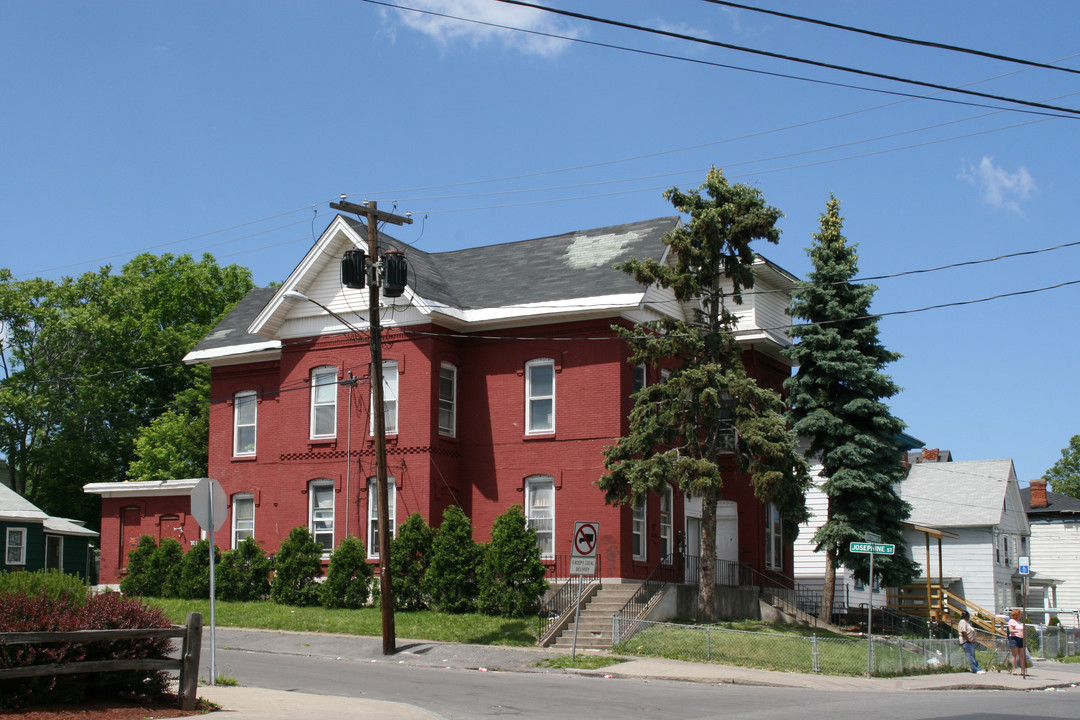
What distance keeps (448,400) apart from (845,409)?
1091cm

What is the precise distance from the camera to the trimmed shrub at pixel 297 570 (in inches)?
1154

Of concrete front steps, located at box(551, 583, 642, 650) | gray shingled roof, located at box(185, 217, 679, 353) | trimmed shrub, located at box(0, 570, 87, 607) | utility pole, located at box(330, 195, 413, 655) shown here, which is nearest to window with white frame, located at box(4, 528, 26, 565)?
gray shingled roof, located at box(185, 217, 679, 353)

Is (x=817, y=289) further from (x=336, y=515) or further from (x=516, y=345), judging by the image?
(x=336, y=515)

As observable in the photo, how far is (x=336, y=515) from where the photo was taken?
31.2m

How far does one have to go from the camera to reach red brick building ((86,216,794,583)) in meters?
29.2

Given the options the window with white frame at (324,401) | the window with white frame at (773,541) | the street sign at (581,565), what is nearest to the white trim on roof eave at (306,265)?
the window with white frame at (324,401)

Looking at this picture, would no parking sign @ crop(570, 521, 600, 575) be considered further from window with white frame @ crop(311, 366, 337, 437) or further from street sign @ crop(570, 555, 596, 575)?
window with white frame @ crop(311, 366, 337, 437)

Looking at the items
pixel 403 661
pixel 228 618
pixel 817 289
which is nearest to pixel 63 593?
pixel 403 661

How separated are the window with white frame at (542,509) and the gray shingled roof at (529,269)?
4.87m

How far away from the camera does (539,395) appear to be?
1192 inches

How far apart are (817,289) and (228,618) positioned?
17974mm

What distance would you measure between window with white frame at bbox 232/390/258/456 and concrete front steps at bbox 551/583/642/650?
13189 millimetres

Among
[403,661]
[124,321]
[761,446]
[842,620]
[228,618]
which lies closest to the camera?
[403,661]

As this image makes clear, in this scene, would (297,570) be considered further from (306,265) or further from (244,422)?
(306,265)
